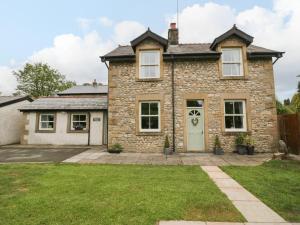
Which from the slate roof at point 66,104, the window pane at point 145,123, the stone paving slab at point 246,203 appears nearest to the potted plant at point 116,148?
the window pane at point 145,123

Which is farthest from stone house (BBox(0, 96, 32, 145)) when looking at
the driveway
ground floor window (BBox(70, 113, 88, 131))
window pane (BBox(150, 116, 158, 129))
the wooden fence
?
the wooden fence

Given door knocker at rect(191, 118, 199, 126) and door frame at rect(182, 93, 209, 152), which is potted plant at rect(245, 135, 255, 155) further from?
door knocker at rect(191, 118, 199, 126)

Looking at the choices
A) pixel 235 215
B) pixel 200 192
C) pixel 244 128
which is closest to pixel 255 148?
pixel 244 128

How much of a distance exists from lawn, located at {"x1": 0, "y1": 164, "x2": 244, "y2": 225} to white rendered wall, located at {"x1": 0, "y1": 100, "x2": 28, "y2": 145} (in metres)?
12.0

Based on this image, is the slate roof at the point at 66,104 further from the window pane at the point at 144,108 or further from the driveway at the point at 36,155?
the window pane at the point at 144,108

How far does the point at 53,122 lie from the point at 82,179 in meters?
12.3

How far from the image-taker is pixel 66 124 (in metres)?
17.7

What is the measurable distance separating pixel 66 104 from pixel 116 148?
7.71 metres

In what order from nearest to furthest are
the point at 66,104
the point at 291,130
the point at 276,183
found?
1. the point at 276,183
2. the point at 291,130
3. the point at 66,104

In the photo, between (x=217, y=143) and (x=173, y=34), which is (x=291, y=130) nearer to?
(x=217, y=143)

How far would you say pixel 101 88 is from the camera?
92.8 feet

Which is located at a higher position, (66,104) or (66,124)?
(66,104)

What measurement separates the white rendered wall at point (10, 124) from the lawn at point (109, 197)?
1204cm

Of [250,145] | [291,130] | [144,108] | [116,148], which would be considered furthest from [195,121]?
[291,130]
